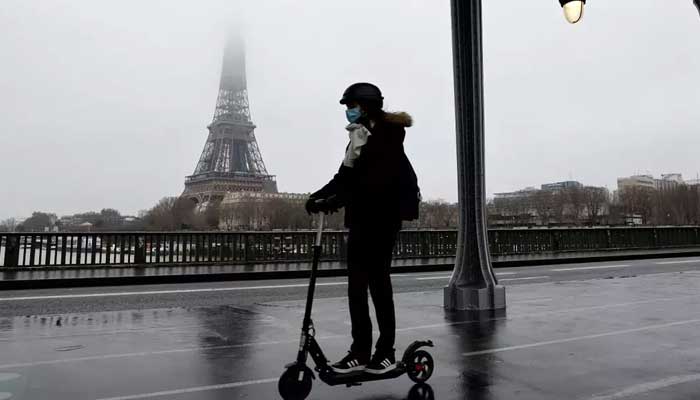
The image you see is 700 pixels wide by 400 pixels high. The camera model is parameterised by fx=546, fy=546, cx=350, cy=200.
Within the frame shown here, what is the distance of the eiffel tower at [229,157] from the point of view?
8794 centimetres

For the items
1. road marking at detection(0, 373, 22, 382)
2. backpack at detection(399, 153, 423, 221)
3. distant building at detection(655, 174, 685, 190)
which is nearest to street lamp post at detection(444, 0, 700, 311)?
backpack at detection(399, 153, 423, 221)

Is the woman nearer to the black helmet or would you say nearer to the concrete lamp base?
the black helmet

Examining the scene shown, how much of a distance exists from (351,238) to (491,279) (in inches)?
182

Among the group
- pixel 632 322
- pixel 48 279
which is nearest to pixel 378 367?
pixel 632 322

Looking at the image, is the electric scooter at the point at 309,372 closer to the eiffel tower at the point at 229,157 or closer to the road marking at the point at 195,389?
the road marking at the point at 195,389

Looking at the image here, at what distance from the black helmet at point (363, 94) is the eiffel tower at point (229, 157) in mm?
81866

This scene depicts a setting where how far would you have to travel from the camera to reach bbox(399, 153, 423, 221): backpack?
375cm

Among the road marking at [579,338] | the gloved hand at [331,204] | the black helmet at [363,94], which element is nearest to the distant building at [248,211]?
the road marking at [579,338]

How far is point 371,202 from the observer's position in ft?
11.9

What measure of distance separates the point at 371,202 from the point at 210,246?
44.1 ft

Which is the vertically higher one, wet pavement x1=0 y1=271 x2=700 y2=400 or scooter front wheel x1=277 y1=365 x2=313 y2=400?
scooter front wheel x1=277 y1=365 x2=313 y2=400

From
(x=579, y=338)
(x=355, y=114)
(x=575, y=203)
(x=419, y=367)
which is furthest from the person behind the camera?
(x=575, y=203)

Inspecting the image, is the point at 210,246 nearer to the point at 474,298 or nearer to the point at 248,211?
the point at 474,298

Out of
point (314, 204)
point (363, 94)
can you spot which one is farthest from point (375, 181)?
point (363, 94)
